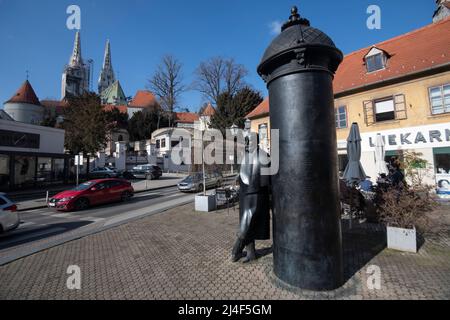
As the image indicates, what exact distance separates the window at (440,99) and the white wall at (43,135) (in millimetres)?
30538

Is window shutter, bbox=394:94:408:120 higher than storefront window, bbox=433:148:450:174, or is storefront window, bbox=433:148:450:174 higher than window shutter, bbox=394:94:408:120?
window shutter, bbox=394:94:408:120

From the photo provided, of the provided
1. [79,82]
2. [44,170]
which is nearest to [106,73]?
[79,82]

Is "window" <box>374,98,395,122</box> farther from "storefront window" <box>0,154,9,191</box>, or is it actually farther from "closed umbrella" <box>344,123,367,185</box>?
"storefront window" <box>0,154,9,191</box>

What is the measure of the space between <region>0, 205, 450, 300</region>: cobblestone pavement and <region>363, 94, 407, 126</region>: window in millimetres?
9840

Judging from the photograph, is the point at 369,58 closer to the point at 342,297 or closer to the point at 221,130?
the point at 342,297

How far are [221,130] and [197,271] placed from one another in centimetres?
3173

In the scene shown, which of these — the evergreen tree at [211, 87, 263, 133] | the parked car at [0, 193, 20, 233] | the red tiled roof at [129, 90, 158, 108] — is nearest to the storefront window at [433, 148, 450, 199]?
the parked car at [0, 193, 20, 233]

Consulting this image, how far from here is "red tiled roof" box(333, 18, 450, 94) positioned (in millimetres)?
12605

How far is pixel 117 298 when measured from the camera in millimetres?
3598

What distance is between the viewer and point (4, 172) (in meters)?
18.2

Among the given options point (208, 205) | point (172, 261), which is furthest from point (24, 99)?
point (172, 261)

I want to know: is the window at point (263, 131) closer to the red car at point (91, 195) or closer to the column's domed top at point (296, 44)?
the red car at point (91, 195)

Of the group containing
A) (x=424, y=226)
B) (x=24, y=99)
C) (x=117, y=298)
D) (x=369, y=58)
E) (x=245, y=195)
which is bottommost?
(x=117, y=298)
